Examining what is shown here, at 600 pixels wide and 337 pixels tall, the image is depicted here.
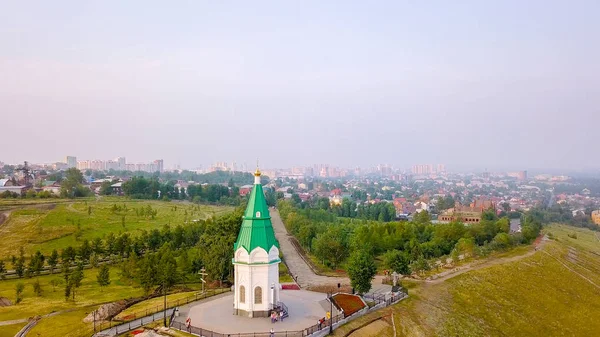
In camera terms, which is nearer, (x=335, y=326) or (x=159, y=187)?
(x=335, y=326)

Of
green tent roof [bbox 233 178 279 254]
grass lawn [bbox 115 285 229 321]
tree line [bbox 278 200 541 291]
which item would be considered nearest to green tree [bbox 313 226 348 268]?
tree line [bbox 278 200 541 291]

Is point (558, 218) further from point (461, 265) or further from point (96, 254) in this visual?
point (96, 254)

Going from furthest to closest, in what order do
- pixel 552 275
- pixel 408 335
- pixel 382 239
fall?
pixel 382 239 < pixel 552 275 < pixel 408 335

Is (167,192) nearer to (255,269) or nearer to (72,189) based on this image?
(72,189)

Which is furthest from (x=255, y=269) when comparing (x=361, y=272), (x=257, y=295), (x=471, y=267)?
(x=471, y=267)

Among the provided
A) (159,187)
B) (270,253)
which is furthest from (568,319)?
(159,187)

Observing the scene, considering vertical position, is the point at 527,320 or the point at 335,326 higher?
the point at 335,326

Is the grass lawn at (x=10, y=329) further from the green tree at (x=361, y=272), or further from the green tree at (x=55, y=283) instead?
the green tree at (x=361, y=272)
